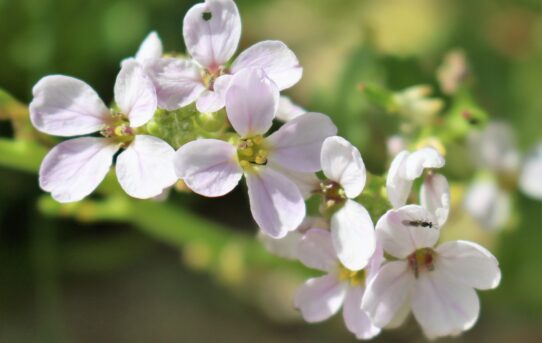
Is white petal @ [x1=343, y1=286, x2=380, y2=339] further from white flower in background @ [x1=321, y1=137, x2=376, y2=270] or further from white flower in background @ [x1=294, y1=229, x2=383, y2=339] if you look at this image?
white flower in background @ [x1=321, y1=137, x2=376, y2=270]

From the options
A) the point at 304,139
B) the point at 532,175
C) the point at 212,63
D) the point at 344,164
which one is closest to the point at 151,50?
the point at 212,63

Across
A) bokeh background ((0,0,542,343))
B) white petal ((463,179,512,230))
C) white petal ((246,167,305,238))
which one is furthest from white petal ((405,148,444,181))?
bokeh background ((0,0,542,343))

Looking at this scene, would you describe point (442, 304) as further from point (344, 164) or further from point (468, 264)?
point (344, 164)

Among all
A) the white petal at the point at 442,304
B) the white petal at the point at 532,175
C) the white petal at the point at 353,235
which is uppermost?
the white petal at the point at 353,235

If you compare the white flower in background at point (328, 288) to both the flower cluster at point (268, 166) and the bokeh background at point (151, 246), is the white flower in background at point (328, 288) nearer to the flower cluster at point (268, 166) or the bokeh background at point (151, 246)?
the flower cluster at point (268, 166)

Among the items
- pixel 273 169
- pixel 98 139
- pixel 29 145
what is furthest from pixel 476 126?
pixel 29 145

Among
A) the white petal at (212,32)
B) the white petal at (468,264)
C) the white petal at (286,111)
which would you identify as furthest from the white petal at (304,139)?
the white petal at (468,264)
